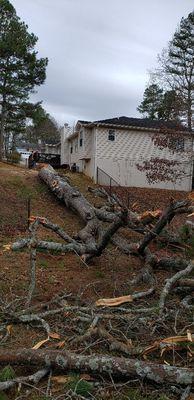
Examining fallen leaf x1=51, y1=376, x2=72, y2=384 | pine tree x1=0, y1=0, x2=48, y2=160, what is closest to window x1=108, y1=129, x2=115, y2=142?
pine tree x1=0, y1=0, x2=48, y2=160

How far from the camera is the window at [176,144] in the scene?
2341cm

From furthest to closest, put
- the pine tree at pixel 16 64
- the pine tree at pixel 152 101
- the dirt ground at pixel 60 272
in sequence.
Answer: the pine tree at pixel 152 101
the pine tree at pixel 16 64
the dirt ground at pixel 60 272

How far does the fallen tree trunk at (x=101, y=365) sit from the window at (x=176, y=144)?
19.5 metres

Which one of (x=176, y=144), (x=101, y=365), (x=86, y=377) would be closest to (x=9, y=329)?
(x=86, y=377)

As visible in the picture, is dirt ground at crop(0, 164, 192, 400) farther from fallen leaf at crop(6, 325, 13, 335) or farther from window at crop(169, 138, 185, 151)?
window at crop(169, 138, 185, 151)

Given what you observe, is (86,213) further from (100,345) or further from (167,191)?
(167,191)

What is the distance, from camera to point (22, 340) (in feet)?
18.5

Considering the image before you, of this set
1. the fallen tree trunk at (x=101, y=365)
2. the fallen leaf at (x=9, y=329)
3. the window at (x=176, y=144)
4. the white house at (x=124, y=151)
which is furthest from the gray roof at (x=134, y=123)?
the fallen tree trunk at (x=101, y=365)

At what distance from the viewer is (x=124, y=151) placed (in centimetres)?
2717

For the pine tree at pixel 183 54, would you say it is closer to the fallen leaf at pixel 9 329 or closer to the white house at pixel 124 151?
the white house at pixel 124 151

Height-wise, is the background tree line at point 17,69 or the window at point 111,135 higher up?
the background tree line at point 17,69

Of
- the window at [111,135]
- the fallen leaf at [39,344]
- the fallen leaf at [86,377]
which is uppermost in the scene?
the window at [111,135]

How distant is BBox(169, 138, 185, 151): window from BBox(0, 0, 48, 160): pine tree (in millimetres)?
11672

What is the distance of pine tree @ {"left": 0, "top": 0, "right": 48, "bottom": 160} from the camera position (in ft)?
98.9
